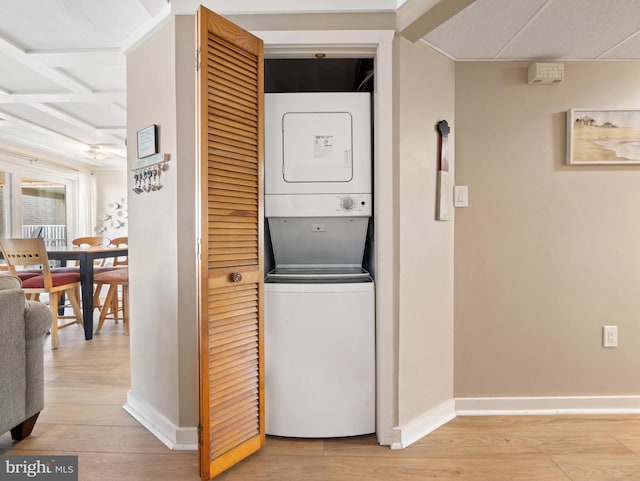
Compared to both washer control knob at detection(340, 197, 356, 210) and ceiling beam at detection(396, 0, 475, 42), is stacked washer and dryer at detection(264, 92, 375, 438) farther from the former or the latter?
ceiling beam at detection(396, 0, 475, 42)

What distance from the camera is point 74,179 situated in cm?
548

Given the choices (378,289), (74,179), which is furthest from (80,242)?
(378,289)

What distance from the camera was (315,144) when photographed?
1.70 m

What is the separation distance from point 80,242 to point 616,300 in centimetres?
514

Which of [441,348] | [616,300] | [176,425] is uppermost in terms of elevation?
[616,300]

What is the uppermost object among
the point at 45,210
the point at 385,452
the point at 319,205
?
the point at 45,210

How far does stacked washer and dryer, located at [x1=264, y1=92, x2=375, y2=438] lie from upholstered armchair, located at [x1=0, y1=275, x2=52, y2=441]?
3.58 feet

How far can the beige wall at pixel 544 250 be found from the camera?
1.92 meters

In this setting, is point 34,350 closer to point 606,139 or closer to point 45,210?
point 606,139

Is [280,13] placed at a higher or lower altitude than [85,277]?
higher

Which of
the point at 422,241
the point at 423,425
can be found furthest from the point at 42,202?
the point at 423,425

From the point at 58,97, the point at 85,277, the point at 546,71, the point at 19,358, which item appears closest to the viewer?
the point at 19,358

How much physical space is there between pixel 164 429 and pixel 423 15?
2.22 metres

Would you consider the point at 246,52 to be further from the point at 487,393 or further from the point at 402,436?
the point at 487,393
